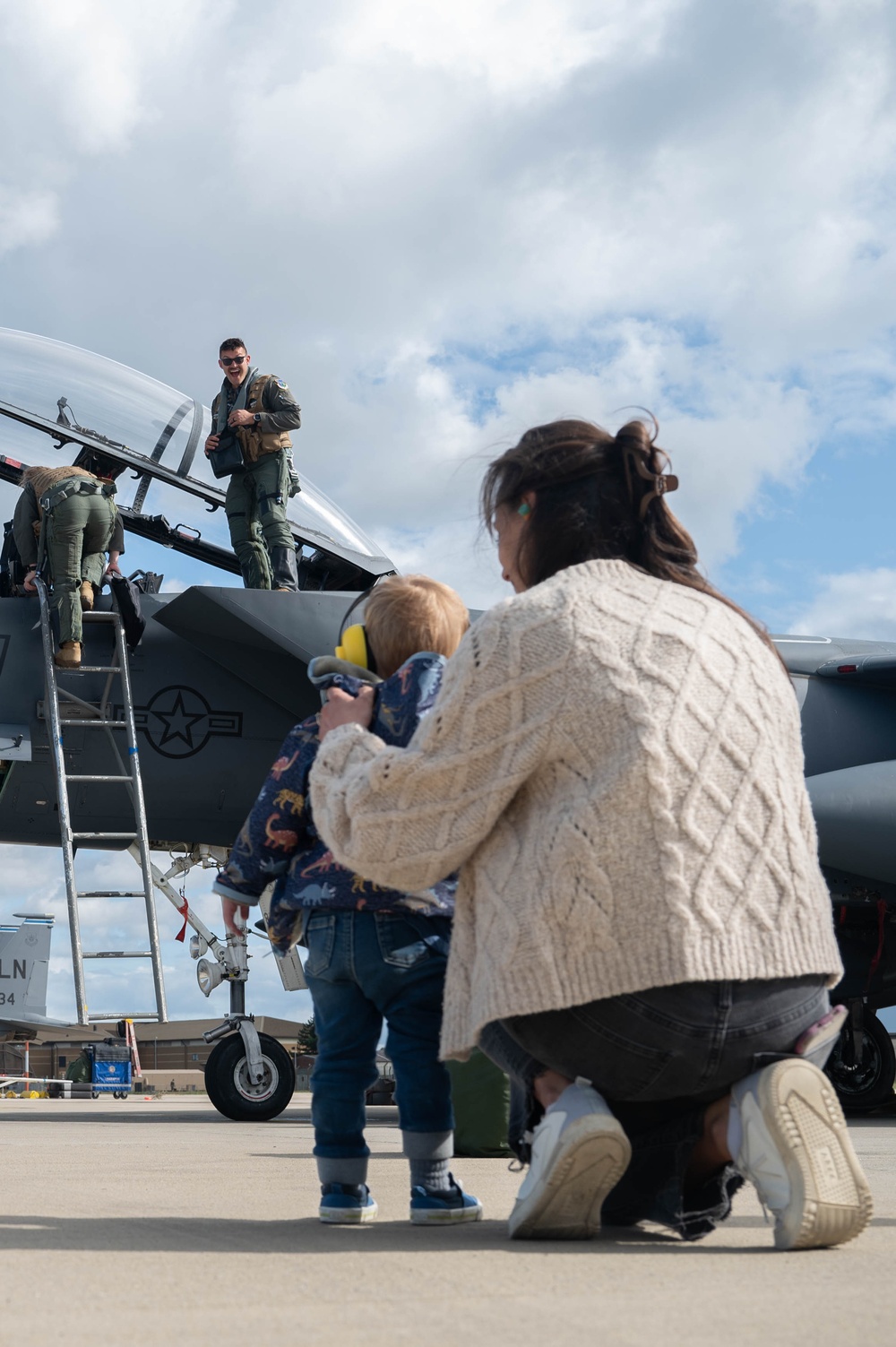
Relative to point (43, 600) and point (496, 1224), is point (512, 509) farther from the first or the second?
point (43, 600)

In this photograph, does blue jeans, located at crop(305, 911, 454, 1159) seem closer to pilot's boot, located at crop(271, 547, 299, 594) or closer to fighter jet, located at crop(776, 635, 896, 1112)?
fighter jet, located at crop(776, 635, 896, 1112)

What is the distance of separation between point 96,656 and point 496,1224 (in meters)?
6.42

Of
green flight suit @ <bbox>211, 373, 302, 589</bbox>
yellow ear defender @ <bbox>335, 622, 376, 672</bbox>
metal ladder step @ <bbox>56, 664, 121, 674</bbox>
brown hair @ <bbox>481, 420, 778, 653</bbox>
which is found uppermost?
green flight suit @ <bbox>211, 373, 302, 589</bbox>

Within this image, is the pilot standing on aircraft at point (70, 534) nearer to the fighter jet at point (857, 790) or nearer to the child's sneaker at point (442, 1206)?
the fighter jet at point (857, 790)

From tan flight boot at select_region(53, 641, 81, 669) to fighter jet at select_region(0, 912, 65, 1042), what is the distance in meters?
29.1

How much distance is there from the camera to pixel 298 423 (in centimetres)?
814

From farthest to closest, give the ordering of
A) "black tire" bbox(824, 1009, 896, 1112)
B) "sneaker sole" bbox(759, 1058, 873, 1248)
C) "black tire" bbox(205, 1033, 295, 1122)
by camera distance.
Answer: "black tire" bbox(824, 1009, 896, 1112) → "black tire" bbox(205, 1033, 295, 1122) → "sneaker sole" bbox(759, 1058, 873, 1248)

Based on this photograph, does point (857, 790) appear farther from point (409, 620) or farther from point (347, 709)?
point (347, 709)

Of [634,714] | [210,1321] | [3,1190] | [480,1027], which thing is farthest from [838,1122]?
[3,1190]

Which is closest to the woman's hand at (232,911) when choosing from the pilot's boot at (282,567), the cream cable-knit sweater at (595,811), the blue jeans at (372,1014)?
the blue jeans at (372,1014)

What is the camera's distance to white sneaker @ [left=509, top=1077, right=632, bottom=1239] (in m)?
1.97

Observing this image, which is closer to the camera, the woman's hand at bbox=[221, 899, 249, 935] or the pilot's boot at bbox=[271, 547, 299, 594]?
the woman's hand at bbox=[221, 899, 249, 935]

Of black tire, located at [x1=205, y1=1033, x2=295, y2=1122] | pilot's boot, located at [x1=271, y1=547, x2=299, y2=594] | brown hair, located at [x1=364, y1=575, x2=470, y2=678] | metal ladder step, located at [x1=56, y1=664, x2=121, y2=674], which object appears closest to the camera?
brown hair, located at [x1=364, y1=575, x2=470, y2=678]

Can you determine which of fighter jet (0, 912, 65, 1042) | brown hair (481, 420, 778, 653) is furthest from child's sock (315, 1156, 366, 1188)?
fighter jet (0, 912, 65, 1042)
